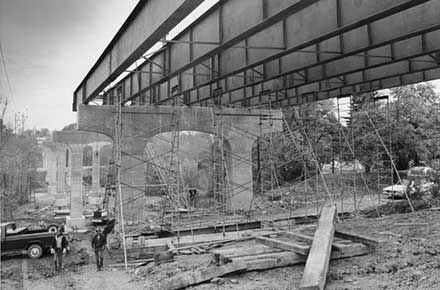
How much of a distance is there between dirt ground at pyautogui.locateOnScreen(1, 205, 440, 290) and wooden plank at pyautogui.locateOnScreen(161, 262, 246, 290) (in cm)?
15

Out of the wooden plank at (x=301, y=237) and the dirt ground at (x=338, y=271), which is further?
the wooden plank at (x=301, y=237)

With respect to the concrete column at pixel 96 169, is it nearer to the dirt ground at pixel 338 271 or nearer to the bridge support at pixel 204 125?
the bridge support at pixel 204 125

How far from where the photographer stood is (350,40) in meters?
10.6

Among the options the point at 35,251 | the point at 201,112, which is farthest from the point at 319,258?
the point at 201,112

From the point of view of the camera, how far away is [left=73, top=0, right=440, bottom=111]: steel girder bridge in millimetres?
7965

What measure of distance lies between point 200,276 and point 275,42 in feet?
20.6

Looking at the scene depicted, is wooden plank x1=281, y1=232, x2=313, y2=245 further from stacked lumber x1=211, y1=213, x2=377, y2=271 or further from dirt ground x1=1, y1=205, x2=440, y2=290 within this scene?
dirt ground x1=1, y1=205, x2=440, y2=290

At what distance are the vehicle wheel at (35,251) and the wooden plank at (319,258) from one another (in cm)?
962

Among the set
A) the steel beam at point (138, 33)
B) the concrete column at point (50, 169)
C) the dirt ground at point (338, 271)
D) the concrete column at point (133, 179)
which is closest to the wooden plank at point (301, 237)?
the dirt ground at point (338, 271)

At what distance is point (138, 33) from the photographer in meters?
9.12

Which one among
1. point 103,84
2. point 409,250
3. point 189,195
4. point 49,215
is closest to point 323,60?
point 409,250

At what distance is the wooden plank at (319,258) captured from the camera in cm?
643

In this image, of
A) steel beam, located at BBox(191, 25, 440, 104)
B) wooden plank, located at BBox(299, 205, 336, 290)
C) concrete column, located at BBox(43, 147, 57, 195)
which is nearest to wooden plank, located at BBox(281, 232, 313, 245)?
wooden plank, located at BBox(299, 205, 336, 290)

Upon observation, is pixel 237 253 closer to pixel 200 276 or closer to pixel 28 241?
pixel 200 276
